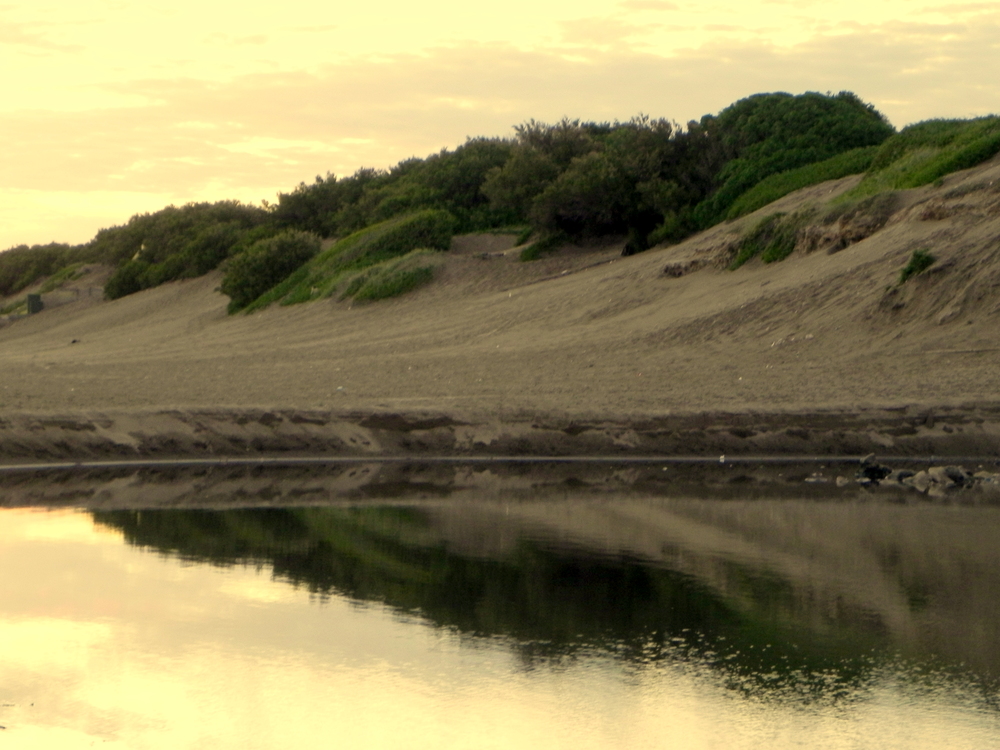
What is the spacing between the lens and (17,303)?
4844cm

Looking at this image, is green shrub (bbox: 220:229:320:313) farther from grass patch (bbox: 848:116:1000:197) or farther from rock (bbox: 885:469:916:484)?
rock (bbox: 885:469:916:484)

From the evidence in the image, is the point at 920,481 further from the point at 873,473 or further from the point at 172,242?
the point at 172,242

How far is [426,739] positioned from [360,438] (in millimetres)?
9098

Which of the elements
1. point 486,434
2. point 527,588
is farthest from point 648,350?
point 527,588

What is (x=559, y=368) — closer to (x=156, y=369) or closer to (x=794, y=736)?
(x=156, y=369)

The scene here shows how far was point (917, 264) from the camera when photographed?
18.5 meters

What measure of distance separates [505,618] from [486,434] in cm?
681

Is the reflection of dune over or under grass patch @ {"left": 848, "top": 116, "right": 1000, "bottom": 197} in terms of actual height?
under

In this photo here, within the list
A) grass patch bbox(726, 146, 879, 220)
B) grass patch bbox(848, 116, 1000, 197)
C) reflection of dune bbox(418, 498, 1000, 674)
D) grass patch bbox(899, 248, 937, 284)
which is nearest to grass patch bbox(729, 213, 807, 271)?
grass patch bbox(848, 116, 1000, 197)

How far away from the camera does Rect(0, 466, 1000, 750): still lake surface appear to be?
19.2 ft

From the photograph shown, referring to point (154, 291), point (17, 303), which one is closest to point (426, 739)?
point (154, 291)

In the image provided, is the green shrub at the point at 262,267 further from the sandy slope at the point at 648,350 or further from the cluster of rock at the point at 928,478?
the cluster of rock at the point at 928,478

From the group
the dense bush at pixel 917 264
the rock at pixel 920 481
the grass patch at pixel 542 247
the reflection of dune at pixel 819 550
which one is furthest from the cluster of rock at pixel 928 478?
the grass patch at pixel 542 247

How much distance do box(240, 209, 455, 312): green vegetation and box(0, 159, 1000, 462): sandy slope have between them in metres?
3.44
